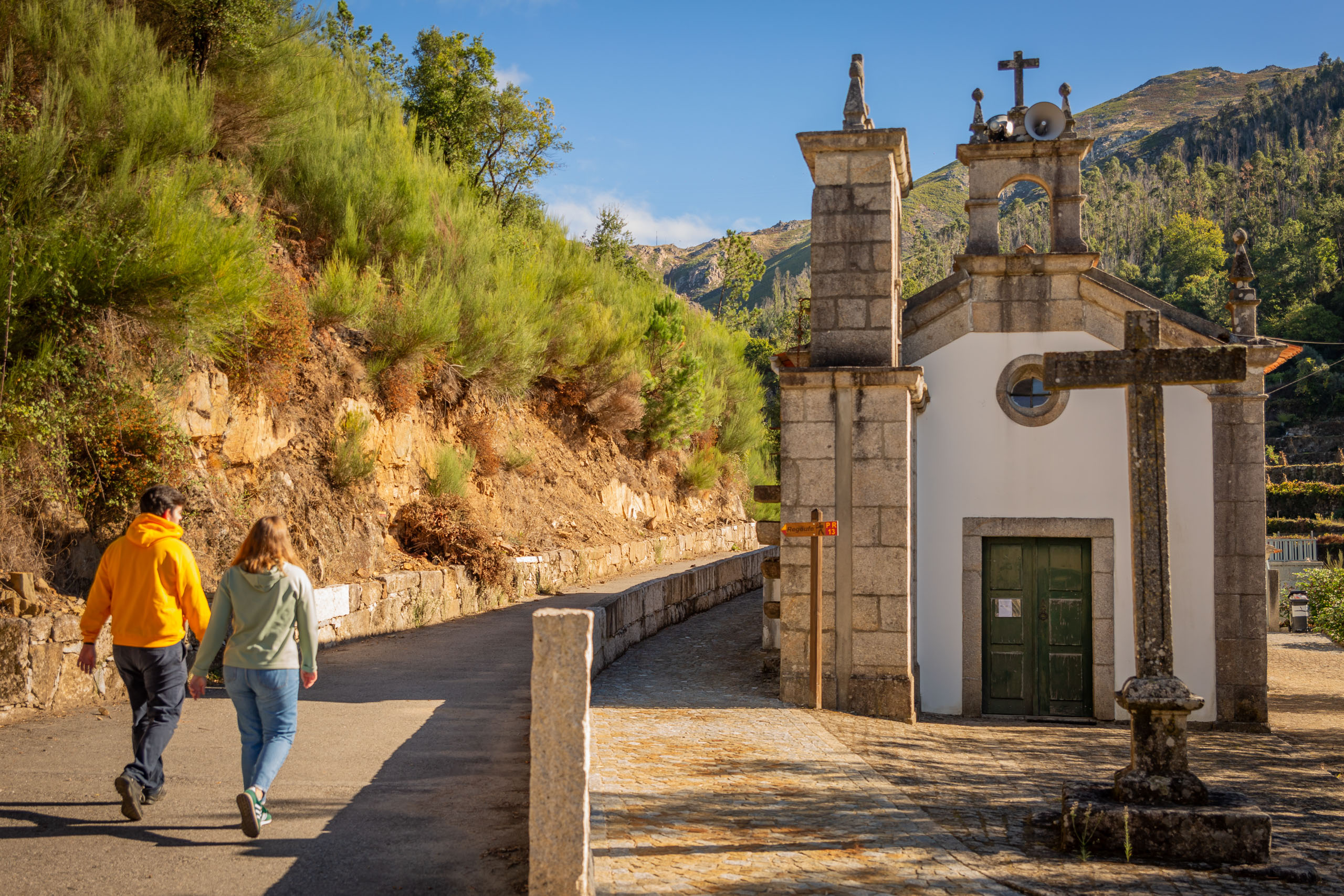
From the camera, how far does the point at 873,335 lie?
10.4m

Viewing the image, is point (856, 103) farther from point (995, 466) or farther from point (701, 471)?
point (701, 471)

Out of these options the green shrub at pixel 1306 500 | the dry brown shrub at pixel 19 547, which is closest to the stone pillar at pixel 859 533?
the dry brown shrub at pixel 19 547

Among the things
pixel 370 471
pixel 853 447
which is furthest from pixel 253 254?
pixel 853 447

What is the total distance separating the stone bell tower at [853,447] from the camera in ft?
32.8

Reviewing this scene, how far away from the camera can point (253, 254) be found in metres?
11.2

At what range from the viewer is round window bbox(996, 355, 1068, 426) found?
37.6ft

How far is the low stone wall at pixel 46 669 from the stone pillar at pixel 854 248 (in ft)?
23.5

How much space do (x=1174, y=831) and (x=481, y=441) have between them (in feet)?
44.6

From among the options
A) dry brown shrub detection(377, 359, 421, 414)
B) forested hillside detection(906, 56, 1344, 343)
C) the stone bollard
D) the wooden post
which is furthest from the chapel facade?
forested hillside detection(906, 56, 1344, 343)

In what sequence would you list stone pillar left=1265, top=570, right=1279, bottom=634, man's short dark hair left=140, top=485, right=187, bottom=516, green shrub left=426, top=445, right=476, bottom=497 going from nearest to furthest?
man's short dark hair left=140, top=485, right=187, bottom=516 → green shrub left=426, top=445, right=476, bottom=497 → stone pillar left=1265, top=570, right=1279, bottom=634

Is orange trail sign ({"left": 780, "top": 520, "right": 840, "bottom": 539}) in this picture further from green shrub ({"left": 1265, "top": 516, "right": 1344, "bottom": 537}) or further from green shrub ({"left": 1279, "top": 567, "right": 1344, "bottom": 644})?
green shrub ({"left": 1265, "top": 516, "right": 1344, "bottom": 537})

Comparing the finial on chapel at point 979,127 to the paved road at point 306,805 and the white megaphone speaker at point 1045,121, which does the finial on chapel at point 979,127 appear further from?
the paved road at point 306,805

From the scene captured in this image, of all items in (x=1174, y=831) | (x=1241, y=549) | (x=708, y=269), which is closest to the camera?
(x=1174, y=831)

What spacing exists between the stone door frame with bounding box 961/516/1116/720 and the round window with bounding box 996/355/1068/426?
120 cm
